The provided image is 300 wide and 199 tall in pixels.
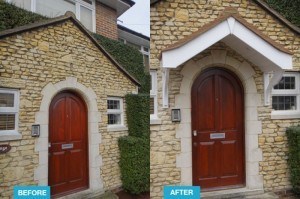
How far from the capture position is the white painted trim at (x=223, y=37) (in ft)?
7.04

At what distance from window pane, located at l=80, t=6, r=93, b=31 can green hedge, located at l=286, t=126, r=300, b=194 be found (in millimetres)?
2861

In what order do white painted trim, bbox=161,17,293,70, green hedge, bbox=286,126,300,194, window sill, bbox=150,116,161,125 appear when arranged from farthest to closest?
1. green hedge, bbox=286,126,300,194
2. window sill, bbox=150,116,161,125
3. white painted trim, bbox=161,17,293,70

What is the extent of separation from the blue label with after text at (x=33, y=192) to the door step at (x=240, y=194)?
200 cm

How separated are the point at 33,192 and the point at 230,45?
2.41m

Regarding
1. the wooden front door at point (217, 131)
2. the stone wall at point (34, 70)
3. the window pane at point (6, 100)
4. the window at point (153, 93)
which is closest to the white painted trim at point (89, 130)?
the stone wall at point (34, 70)

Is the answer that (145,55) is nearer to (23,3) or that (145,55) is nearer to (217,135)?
(23,3)

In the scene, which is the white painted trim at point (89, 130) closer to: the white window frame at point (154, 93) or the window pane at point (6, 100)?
the window pane at point (6, 100)

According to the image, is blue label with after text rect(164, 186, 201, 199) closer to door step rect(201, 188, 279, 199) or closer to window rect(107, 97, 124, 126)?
window rect(107, 97, 124, 126)

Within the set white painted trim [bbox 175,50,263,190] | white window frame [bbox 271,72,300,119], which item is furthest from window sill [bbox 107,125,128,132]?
white window frame [bbox 271,72,300,119]

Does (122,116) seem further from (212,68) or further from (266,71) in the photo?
→ (266,71)

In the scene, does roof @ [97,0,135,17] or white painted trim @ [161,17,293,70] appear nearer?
roof @ [97,0,135,17]

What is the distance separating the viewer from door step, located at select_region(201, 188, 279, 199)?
289cm

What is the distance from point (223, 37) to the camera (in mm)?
2379

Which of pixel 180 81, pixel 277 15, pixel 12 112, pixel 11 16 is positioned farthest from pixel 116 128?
pixel 277 15
